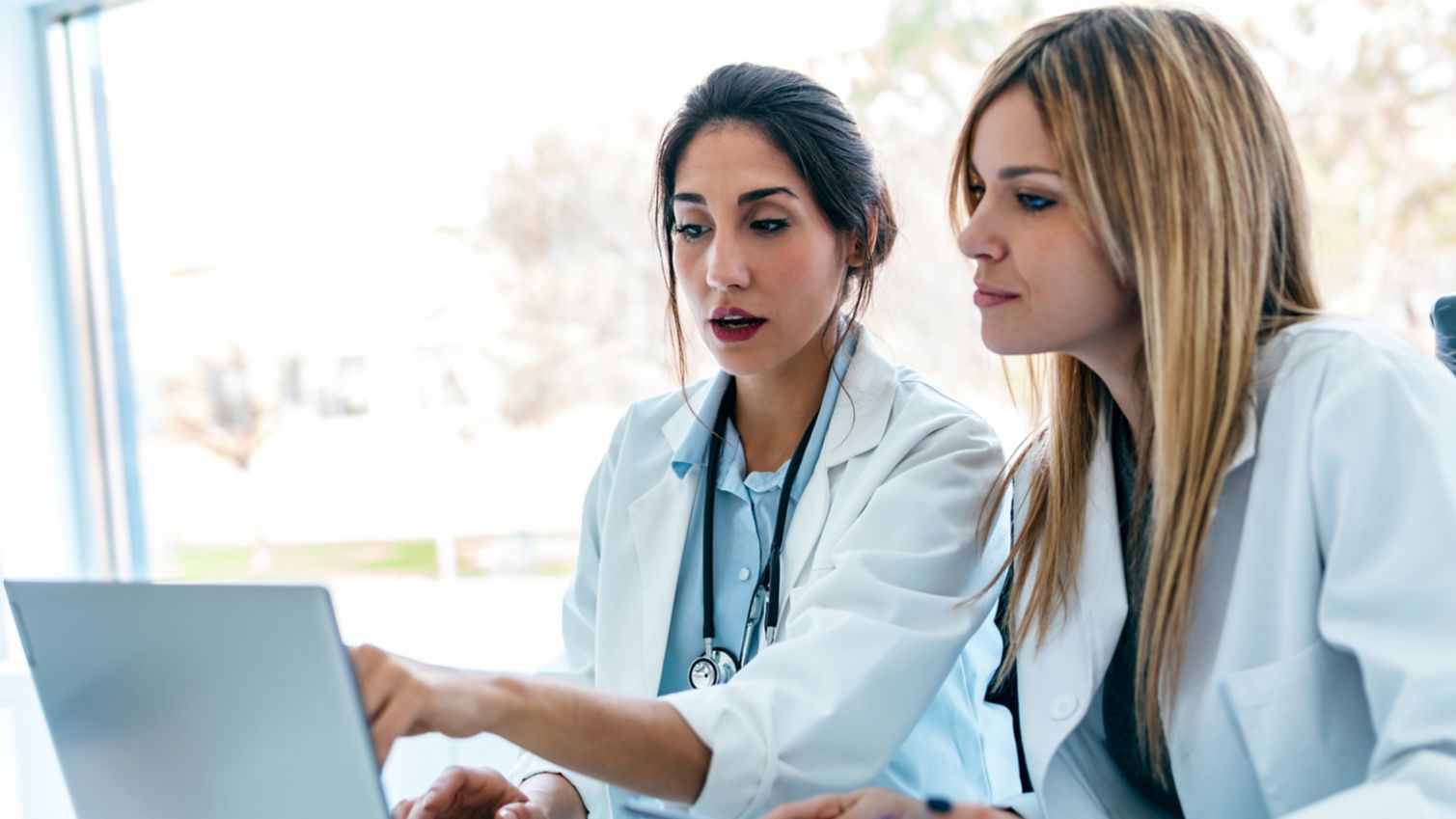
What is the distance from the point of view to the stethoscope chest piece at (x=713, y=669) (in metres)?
1.49

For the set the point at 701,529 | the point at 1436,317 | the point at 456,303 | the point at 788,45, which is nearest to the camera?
the point at 1436,317

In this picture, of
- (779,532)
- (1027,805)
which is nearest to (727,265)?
(779,532)

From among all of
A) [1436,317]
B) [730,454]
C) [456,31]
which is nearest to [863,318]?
[730,454]

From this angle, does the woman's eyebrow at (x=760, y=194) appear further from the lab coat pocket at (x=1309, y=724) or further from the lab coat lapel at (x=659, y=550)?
the lab coat pocket at (x=1309, y=724)

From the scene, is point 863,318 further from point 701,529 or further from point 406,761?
point 406,761

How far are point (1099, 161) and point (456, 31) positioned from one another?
2.57m

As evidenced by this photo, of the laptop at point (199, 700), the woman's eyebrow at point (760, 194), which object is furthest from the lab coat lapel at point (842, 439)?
the laptop at point (199, 700)

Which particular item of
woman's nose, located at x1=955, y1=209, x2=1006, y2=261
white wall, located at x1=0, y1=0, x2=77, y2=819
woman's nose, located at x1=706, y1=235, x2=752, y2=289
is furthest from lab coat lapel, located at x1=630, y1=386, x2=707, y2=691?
white wall, located at x1=0, y1=0, x2=77, y2=819

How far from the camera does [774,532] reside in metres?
1.56

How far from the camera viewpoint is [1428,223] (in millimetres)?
2545

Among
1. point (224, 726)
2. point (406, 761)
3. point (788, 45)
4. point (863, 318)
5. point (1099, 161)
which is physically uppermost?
point (788, 45)

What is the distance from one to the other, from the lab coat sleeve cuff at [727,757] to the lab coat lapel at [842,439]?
34cm

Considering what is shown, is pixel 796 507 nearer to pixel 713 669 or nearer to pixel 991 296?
pixel 713 669

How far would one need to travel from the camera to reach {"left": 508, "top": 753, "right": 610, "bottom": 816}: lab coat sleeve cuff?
1.53m
